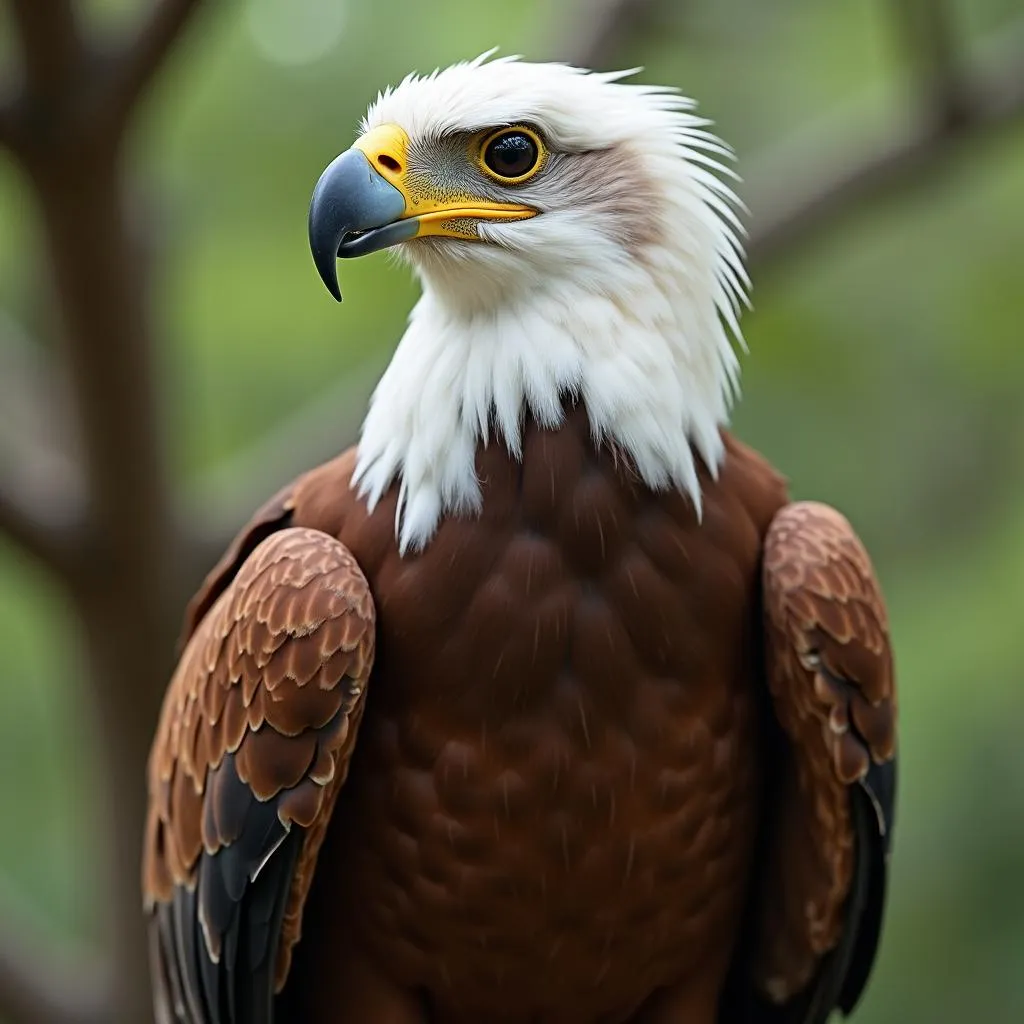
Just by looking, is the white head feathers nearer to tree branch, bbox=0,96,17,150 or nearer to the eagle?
the eagle

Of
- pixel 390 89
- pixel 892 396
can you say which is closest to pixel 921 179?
pixel 892 396

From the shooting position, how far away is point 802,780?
3445mm

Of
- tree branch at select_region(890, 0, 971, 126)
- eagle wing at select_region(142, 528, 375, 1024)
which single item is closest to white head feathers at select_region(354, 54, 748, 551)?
eagle wing at select_region(142, 528, 375, 1024)

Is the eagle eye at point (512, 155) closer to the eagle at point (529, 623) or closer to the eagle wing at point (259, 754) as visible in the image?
the eagle at point (529, 623)

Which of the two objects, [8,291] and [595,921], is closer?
[595,921]

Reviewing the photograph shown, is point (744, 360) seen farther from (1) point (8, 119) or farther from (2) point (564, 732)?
(2) point (564, 732)

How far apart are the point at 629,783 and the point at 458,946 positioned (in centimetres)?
51

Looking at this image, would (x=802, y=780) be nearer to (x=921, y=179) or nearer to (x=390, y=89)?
(x=390, y=89)

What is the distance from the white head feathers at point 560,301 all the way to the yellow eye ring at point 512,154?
0.02m

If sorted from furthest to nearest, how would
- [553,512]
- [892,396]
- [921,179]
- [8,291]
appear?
1. [8,291]
2. [892,396]
3. [921,179]
4. [553,512]

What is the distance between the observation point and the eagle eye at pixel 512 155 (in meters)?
3.24

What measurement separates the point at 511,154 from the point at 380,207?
30 cm

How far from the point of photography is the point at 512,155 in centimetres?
325

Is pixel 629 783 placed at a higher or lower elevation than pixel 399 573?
lower
